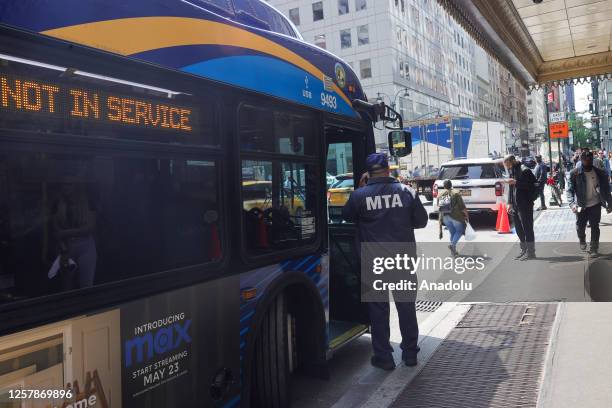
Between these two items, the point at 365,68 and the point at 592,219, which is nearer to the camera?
the point at 592,219

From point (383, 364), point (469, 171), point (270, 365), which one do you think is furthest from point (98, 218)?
point (469, 171)

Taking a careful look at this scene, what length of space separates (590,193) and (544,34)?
2772 millimetres

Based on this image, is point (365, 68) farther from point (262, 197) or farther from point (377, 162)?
point (262, 197)

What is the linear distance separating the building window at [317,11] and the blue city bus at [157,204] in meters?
52.0

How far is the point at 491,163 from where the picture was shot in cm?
1563

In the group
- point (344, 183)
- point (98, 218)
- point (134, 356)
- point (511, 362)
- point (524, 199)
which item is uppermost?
point (344, 183)

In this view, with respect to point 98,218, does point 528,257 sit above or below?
below

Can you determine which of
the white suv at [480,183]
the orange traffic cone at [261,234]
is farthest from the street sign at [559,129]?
the orange traffic cone at [261,234]

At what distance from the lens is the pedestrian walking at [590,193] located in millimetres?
9008

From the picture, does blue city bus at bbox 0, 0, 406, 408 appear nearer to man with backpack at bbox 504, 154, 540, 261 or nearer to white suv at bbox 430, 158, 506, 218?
man with backpack at bbox 504, 154, 540, 261

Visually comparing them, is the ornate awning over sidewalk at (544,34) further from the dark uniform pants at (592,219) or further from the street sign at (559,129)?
the street sign at (559,129)

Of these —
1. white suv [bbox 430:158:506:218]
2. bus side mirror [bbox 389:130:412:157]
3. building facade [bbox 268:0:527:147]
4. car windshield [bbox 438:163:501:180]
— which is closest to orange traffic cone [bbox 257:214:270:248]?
bus side mirror [bbox 389:130:412:157]

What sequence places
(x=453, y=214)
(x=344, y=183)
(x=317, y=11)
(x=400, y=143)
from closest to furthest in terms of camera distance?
1. (x=400, y=143)
2. (x=344, y=183)
3. (x=453, y=214)
4. (x=317, y=11)

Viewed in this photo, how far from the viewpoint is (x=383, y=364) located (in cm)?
493
